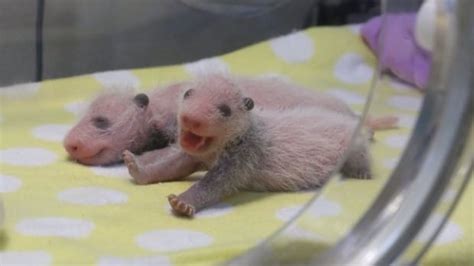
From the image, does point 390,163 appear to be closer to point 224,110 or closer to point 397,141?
point 397,141

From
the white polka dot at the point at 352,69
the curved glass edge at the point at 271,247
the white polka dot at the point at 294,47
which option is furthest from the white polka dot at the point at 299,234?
the white polka dot at the point at 294,47

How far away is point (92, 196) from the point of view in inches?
38.0

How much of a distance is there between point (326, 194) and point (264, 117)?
227 millimetres

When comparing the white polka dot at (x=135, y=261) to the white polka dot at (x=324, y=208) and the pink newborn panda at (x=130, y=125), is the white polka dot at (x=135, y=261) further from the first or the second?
the pink newborn panda at (x=130, y=125)

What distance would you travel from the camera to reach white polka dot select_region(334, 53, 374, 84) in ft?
4.40

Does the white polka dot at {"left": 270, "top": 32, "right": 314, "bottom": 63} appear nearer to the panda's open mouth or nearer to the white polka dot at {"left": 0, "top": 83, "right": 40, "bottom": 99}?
the white polka dot at {"left": 0, "top": 83, "right": 40, "bottom": 99}

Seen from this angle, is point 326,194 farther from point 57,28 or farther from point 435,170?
point 57,28

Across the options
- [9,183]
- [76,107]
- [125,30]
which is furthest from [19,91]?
[9,183]

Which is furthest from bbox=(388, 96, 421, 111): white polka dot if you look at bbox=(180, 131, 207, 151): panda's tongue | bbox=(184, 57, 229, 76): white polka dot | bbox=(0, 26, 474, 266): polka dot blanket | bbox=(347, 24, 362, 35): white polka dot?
bbox=(347, 24, 362, 35): white polka dot

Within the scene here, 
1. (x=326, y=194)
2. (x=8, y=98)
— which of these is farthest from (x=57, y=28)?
(x=326, y=194)

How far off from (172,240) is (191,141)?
0.13 metres

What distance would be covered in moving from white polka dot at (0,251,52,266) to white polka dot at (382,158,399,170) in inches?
11.2

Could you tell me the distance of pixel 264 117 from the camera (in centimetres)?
99

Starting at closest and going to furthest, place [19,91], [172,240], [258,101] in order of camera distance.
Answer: [172,240] → [258,101] → [19,91]
